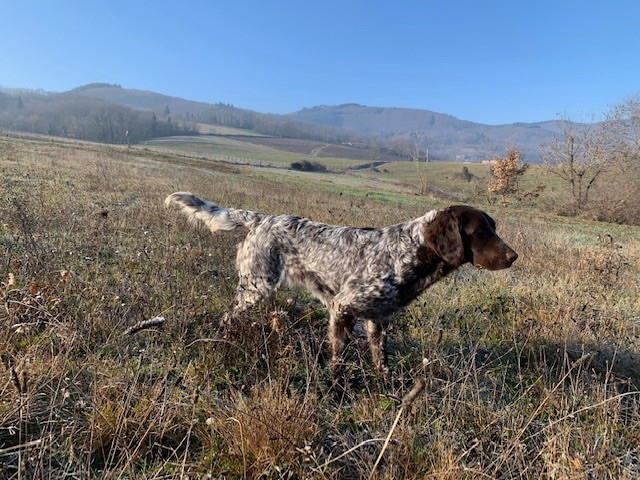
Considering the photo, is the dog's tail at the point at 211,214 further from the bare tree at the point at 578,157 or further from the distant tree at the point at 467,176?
the distant tree at the point at 467,176

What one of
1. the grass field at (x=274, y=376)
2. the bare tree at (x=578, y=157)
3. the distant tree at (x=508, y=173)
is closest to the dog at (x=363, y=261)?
the grass field at (x=274, y=376)

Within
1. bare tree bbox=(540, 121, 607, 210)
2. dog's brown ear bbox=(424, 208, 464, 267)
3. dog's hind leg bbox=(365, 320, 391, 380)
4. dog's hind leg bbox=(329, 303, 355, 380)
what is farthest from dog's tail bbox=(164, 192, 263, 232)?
bare tree bbox=(540, 121, 607, 210)

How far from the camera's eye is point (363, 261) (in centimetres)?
421

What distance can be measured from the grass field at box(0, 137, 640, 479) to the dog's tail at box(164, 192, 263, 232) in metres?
0.64

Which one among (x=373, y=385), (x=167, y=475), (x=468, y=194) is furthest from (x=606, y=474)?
(x=468, y=194)

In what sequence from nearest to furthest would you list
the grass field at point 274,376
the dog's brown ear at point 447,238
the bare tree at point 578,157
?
1. the grass field at point 274,376
2. the dog's brown ear at point 447,238
3. the bare tree at point 578,157

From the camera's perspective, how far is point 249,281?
4609 millimetres

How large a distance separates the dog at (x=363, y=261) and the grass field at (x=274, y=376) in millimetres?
330

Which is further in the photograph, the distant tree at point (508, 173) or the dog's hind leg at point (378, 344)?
the distant tree at point (508, 173)

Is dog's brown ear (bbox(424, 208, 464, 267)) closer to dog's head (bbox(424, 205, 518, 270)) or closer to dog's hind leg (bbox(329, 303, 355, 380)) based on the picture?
dog's head (bbox(424, 205, 518, 270))

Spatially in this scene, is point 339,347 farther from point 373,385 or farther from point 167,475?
point 167,475

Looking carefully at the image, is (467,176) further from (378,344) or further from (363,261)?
(378,344)

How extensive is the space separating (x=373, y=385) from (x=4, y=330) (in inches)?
113

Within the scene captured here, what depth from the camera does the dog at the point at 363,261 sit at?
3.88 metres
